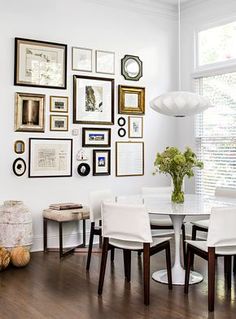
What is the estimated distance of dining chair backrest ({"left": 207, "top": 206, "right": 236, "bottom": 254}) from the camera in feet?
11.4

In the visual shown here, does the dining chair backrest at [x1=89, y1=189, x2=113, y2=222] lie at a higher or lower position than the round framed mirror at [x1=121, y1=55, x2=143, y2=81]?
lower

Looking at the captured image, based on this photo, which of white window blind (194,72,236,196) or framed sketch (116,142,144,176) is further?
framed sketch (116,142,144,176)

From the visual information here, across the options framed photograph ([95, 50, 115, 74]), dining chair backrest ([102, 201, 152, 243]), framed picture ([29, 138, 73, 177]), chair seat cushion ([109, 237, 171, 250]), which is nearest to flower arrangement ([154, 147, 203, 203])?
chair seat cushion ([109, 237, 171, 250])

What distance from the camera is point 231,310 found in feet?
11.4

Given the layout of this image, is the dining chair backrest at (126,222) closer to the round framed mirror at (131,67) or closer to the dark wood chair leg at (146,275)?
the dark wood chair leg at (146,275)

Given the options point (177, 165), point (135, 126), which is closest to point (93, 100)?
point (135, 126)

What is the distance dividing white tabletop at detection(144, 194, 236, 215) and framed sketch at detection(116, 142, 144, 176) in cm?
165

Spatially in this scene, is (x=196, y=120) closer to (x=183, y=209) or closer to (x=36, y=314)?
(x=183, y=209)

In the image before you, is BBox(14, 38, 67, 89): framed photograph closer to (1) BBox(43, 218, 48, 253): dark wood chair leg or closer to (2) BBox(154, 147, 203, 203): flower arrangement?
(1) BBox(43, 218, 48, 253): dark wood chair leg

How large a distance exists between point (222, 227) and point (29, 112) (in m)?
3.04

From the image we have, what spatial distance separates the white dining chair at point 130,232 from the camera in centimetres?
361

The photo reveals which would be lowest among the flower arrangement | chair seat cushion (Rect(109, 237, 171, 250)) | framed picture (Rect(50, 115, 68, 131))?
chair seat cushion (Rect(109, 237, 171, 250))

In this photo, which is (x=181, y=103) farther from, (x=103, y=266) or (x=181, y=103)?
(x=103, y=266)

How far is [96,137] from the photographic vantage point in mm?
6082
